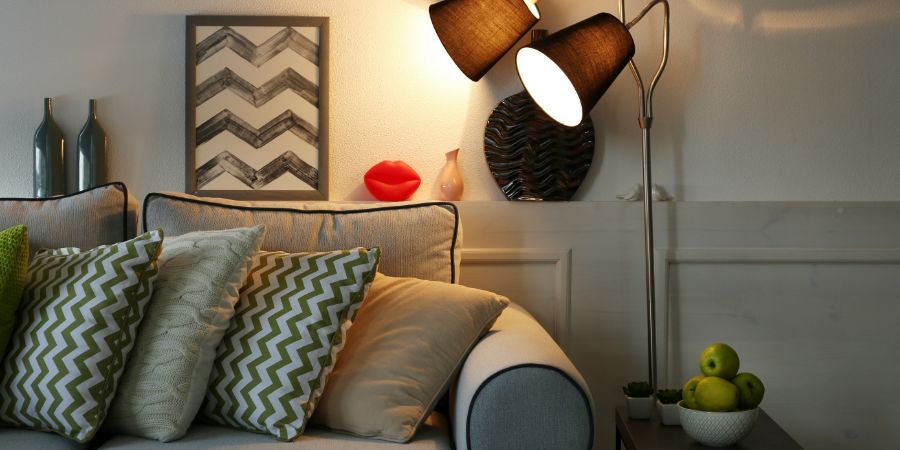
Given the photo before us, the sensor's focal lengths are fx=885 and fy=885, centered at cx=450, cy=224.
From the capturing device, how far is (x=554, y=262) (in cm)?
246

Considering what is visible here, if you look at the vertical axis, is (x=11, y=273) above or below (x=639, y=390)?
above

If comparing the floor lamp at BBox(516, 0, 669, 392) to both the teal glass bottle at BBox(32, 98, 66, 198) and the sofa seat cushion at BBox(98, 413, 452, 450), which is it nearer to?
the sofa seat cushion at BBox(98, 413, 452, 450)

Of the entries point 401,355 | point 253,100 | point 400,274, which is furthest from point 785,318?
point 253,100

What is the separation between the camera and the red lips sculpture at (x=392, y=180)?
244 centimetres

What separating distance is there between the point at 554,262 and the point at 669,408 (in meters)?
0.60

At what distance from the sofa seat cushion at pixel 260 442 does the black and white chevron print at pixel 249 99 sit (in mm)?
943

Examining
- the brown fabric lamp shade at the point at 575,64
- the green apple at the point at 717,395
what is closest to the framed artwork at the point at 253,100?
the brown fabric lamp shade at the point at 575,64

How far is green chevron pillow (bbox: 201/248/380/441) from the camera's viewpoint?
1658 millimetres

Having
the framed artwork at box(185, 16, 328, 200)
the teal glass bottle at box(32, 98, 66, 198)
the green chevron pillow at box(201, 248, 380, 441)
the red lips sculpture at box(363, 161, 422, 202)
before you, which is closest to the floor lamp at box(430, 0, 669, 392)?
the red lips sculpture at box(363, 161, 422, 202)

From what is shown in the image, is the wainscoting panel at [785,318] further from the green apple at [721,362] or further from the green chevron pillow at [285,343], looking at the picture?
the green chevron pillow at [285,343]

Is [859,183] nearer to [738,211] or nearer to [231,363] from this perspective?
[738,211]

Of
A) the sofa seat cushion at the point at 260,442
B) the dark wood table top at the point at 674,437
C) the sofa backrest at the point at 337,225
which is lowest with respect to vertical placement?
the dark wood table top at the point at 674,437

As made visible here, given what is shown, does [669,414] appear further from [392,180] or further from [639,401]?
[392,180]

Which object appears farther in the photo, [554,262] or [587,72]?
[554,262]
